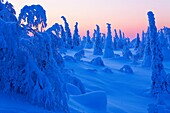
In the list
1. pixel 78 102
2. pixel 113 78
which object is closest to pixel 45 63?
pixel 78 102

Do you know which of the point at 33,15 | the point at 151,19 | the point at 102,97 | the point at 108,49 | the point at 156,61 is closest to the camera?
the point at 33,15

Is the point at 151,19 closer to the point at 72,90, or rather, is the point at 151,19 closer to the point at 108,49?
the point at 72,90

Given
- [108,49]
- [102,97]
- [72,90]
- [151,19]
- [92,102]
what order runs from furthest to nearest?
[108,49] < [151,19] < [72,90] < [102,97] < [92,102]

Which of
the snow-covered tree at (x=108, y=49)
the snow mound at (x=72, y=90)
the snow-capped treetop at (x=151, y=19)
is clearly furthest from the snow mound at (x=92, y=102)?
the snow-covered tree at (x=108, y=49)

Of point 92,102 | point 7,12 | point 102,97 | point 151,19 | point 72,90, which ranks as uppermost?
point 151,19

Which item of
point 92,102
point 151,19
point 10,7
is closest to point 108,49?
point 151,19

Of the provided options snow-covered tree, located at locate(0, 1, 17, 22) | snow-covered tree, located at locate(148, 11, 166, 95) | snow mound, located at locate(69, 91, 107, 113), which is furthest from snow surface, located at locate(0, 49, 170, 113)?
snow-covered tree, located at locate(0, 1, 17, 22)

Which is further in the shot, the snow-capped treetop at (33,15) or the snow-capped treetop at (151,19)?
the snow-capped treetop at (151,19)

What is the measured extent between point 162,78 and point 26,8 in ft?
55.7

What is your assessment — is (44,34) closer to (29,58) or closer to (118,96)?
(29,58)

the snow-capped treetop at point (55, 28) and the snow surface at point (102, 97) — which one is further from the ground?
the snow-capped treetop at point (55, 28)

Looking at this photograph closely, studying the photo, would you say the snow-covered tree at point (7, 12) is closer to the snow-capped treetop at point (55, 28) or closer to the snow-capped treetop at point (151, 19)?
the snow-capped treetop at point (55, 28)

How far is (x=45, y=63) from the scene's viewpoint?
26.0 feet

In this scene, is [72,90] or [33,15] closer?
[33,15]
